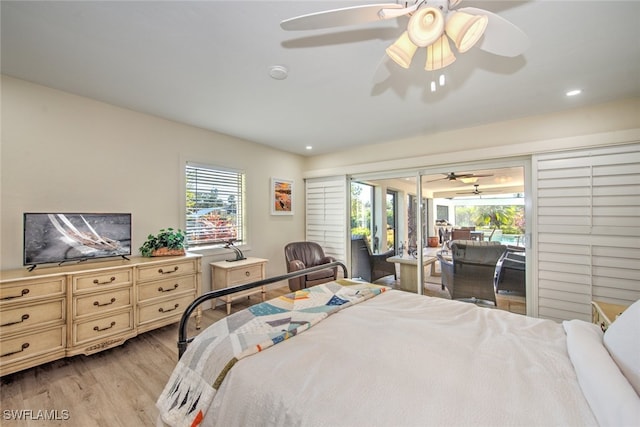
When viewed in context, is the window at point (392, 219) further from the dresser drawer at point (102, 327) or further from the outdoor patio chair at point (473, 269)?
the dresser drawer at point (102, 327)

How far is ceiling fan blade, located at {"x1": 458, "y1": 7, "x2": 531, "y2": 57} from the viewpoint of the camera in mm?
1187

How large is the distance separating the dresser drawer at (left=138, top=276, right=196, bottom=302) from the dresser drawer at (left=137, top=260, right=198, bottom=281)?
6cm

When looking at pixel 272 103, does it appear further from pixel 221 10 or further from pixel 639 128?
pixel 639 128

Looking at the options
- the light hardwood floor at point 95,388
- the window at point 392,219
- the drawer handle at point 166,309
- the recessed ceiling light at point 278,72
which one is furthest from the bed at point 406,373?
the window at point 392,219

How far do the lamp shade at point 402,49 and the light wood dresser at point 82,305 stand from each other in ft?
9.23

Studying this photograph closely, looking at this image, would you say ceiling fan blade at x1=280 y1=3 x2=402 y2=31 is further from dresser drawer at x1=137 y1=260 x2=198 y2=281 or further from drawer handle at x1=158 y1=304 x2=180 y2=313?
drawer handle at x1=158 y1=304 x2=180 y2=313

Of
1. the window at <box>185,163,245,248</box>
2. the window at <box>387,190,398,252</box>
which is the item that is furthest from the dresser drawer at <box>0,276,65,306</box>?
the window at <box>387,190,398,252</box>

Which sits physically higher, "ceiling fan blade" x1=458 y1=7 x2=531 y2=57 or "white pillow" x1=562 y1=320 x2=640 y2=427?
"ceiling fan blade" x1=458 y1=7 x2=531 y2=57

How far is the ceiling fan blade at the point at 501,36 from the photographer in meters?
1.19

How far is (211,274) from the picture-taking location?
369 cm

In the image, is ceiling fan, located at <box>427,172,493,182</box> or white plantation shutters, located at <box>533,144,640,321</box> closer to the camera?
white plantation shutters, located at <box>533,144,640,321</box>

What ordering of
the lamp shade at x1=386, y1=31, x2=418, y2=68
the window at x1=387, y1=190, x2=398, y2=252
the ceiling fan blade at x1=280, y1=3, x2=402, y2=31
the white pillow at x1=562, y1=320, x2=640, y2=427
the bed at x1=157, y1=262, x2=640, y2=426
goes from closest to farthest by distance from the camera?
the white pillow at x1=562, y1=320, x2=640, y2=427 → the bed at x1=157, y1=262, x2=640, y2=426 → the ceiling fan blade at x1=280, y1=3, x2=402, y2=31 → the lamp shade at x1=386, y1=31, x2=418, y2=68 → the window at x1=387, y1=190, x2=398, y2=252

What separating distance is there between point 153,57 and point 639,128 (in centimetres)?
453

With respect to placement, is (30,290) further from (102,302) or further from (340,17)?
(340,17)
